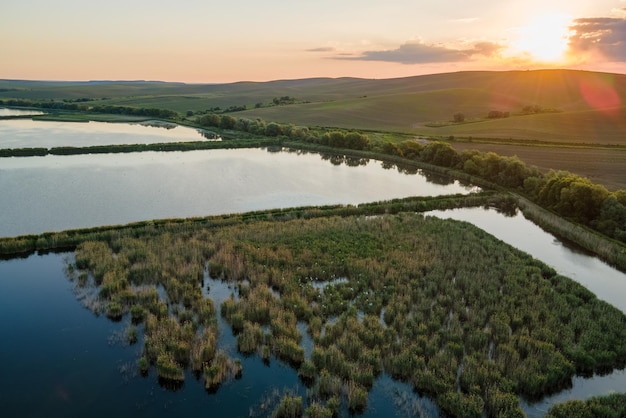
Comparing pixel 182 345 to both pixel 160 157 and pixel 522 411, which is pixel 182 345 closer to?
pixel 522 411

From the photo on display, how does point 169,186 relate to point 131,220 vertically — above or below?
above

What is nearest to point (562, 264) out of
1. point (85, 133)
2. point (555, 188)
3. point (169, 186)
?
point (555, 188)

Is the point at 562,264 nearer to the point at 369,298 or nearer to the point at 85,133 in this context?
the point at 369,298

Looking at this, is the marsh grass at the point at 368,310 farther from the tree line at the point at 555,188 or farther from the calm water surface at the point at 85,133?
the calm water surface at the point at 85,133

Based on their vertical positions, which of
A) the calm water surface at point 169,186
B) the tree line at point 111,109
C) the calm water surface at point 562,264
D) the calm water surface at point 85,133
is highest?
the tree line at point 111,109

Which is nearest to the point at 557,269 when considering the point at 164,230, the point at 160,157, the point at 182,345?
the point at 182,345

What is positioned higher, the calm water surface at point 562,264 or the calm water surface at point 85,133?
the calm water surface at point 85,133

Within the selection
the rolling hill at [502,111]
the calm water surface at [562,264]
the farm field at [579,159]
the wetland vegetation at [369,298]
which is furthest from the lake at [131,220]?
the rolling hill at [502,111]

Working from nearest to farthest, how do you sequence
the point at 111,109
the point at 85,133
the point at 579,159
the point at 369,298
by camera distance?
the point at 369,298
the point at 579,159
the point at 85,133
the point at 111,109

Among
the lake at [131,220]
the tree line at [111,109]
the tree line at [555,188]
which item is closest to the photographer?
the lake at [131,220]
